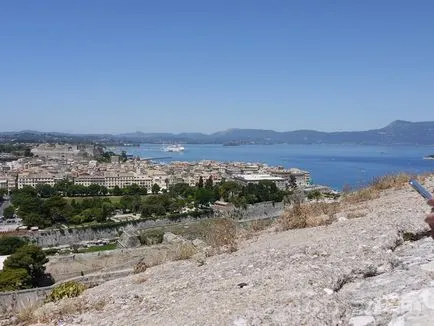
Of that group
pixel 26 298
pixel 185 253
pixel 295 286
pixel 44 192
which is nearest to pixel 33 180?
pixel 44 192

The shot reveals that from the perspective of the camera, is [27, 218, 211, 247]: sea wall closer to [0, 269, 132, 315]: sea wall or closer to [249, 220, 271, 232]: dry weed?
[0, 269, 132, 315]: sea wall

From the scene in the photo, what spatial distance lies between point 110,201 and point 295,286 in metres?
54.1

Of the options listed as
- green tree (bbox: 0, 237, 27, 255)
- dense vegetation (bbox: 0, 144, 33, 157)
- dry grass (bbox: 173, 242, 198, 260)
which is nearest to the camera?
dry grass (bbox: 173, 242, 198, 260)

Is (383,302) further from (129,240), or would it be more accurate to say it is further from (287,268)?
(129,240)

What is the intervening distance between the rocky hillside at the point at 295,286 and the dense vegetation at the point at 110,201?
41175 mm

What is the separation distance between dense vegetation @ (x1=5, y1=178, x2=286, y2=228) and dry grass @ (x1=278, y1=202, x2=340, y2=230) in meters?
39.4

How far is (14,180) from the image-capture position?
75938 millimetres

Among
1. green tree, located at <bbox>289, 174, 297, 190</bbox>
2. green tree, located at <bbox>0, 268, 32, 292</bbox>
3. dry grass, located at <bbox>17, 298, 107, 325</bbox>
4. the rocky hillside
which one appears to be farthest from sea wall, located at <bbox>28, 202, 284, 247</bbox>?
dry grass, located at <bbox>17, 298, 107, 325</bbox>

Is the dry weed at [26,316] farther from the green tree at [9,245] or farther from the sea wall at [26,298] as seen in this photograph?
the green tree at [9,245]

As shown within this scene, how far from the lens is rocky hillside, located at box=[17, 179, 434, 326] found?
115 inches

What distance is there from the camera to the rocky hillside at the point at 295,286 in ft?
9.57

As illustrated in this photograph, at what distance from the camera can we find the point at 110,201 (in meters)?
56.0

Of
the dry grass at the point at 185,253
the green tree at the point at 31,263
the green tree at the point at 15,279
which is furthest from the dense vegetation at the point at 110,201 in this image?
the dry grass at the point at 185,253

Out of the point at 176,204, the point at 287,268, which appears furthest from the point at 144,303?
the point at 176,204
